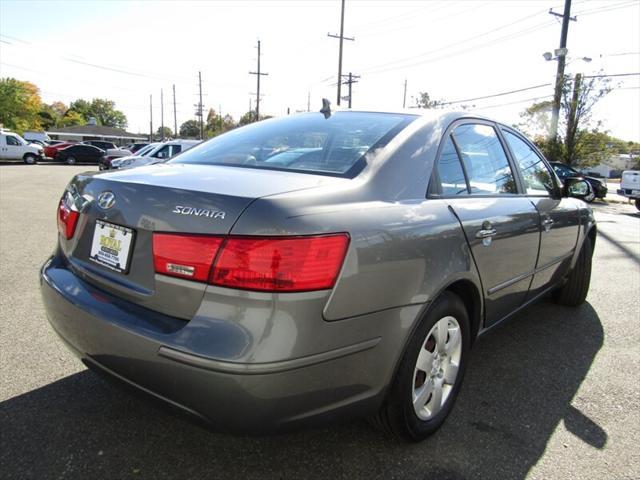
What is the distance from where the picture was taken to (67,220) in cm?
222

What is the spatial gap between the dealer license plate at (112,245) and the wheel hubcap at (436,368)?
4.27 feet

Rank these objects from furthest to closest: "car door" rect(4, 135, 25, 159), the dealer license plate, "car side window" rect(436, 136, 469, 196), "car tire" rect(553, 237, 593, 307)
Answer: "car door" rect(4, 135, 25, 159), "car tire" rect(553, 237, 593, 307), "car side window" rect(436, 136, 469, 196), the dealer license plate

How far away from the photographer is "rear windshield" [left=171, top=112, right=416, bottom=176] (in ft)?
7.22

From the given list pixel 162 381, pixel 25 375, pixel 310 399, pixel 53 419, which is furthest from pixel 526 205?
pixel 25 375

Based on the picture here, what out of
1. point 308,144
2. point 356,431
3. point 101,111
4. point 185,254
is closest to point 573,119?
point 308,144

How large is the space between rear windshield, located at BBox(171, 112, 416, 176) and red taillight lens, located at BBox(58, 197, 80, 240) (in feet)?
2.02

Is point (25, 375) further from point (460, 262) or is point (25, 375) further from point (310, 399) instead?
point (460, 262)

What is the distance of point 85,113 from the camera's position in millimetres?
117062

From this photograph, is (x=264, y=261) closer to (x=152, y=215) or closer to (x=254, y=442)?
(x=152, y=215)

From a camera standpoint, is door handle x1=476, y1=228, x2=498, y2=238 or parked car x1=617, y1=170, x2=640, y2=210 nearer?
door handle x1=476, y1=228, x2=498, y2=238

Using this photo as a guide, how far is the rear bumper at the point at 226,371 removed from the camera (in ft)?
5.18

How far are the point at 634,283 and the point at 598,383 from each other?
315 centimetres

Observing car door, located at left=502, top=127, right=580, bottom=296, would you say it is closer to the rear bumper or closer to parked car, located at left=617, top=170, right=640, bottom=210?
the rear bumper

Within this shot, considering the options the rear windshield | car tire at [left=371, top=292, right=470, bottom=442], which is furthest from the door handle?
the rear windshield
